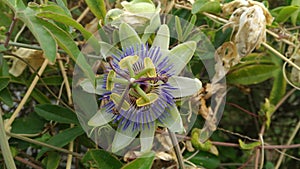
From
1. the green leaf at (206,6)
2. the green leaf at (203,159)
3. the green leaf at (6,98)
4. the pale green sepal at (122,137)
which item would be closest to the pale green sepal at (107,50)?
the pale green sepal at (122,137)

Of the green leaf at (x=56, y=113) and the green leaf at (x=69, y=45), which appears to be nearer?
the green leaf at (x=69, y=45)

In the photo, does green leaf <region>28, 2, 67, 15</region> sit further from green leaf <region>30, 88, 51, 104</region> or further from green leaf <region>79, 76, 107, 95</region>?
green leaf <region>30, 88, 51, 104</region>

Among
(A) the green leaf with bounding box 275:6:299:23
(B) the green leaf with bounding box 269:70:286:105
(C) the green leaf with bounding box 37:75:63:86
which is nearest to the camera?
(A) the green leaf with bounding box 275:6:299:23

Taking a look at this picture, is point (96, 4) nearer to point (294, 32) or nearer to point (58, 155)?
point (58, 155)

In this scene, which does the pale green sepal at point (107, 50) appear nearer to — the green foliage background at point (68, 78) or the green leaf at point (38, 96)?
the green foliage background at point (68, 78)

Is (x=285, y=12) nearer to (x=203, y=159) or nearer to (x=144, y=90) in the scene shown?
(x=203, y=159)

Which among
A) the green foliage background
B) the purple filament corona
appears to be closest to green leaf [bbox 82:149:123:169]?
the green foliage background

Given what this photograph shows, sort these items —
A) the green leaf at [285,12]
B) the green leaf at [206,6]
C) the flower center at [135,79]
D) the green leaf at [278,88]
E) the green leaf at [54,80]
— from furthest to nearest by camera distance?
1. the green leaf at [278,88]
2. the green leaf at [54,80]
3. the green leaf at [285,12]
4. the green leaf at [206,6]
5. the flower center at [135,79]
